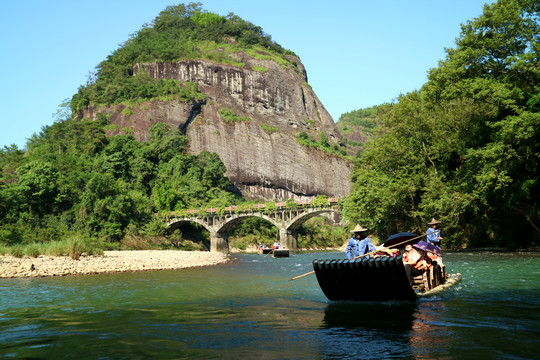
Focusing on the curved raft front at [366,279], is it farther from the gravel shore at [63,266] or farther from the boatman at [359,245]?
the gravel shore at [63,266]

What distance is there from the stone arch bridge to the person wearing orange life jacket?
5948 centimetres

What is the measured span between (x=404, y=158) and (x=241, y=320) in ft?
119

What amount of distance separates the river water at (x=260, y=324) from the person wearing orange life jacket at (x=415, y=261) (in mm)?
992

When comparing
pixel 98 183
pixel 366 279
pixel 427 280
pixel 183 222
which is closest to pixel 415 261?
pixel 427 280

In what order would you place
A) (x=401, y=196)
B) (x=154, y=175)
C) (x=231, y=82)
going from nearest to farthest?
(x=401, y=196)
(x=154, y=175)
(x=231, y=82)

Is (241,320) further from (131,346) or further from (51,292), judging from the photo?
(51,292)

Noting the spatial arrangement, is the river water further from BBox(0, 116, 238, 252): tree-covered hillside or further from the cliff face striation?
the cliff face striation

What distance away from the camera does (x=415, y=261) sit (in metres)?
15.5

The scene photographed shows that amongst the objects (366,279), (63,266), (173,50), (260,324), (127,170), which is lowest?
(260,324)

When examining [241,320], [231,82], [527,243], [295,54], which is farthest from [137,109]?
[241,320]

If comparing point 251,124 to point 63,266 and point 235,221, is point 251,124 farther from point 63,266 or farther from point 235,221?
point 63,266

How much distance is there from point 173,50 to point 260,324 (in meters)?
124

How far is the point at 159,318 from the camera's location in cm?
1220

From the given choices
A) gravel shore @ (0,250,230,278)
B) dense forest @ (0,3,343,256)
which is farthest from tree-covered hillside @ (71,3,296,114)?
gravel shore @ (0,250,230,278)
